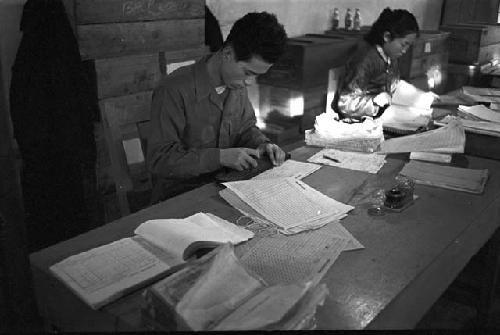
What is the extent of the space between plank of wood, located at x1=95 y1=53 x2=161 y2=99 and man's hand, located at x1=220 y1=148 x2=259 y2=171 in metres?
1.14

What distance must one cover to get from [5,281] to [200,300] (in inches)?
67.1

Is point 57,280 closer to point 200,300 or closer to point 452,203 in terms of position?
point 200,300

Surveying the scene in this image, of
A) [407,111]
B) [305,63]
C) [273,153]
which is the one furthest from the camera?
[305,63]

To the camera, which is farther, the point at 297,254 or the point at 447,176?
the point at 447,176

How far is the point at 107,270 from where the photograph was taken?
1453 millimetres

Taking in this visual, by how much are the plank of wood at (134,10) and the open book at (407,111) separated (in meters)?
1.44

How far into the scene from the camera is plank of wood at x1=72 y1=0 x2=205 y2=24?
2932 mm

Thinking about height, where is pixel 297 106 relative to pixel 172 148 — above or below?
below

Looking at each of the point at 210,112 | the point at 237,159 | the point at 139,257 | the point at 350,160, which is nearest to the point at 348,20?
the point at 350,160

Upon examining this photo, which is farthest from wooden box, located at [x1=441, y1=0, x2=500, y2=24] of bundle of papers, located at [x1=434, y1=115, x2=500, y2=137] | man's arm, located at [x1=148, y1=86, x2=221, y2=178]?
man's arm, located at [x1=148, y1=86, x2=221, y2=178]

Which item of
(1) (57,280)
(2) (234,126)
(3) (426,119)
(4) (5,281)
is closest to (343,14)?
(3) (426,119)

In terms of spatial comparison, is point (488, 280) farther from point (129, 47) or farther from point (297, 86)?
point (129, 47)

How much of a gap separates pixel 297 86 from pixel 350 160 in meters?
1.75

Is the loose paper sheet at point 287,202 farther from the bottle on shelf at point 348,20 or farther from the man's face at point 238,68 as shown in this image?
the bottle on shelf at point 348,20
